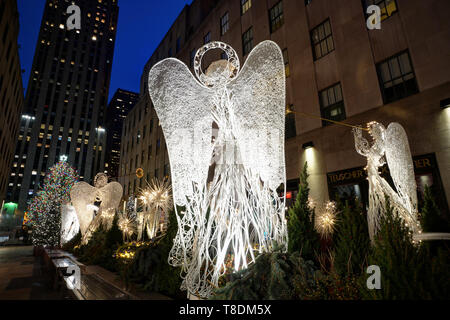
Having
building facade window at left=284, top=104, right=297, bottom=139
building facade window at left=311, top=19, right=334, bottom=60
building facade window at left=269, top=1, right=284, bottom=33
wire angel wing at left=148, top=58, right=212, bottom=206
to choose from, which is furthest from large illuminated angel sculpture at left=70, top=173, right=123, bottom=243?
building facade window at left=269, top=1, right=284, bottom=33

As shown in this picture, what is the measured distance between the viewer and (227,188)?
4.50m

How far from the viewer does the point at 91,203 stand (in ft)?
45.8

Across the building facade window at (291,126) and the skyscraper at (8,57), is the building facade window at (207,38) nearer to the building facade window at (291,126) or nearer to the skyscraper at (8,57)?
the building facade window at (291,126)

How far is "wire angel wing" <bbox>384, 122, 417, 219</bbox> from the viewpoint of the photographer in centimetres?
628

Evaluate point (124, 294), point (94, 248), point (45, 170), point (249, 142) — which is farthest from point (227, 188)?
point (45, 170)

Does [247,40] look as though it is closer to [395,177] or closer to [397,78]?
[397,78]

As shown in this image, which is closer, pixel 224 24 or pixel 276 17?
pixel 276 17

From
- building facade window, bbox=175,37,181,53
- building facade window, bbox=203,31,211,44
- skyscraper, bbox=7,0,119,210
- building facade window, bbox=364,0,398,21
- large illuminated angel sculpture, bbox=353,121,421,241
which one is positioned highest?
skyscraper, bbox=7,0,119,210

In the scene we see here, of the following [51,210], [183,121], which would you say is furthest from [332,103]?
[51,210]

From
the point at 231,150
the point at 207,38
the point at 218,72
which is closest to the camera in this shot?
the point at 231,150

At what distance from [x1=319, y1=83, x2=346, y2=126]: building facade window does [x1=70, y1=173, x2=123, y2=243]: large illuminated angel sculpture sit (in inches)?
452

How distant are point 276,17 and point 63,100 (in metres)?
74.3

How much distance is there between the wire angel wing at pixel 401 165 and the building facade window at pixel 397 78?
13.5 ft

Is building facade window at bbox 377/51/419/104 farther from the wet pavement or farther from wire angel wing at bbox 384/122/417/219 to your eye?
the wet pavement
